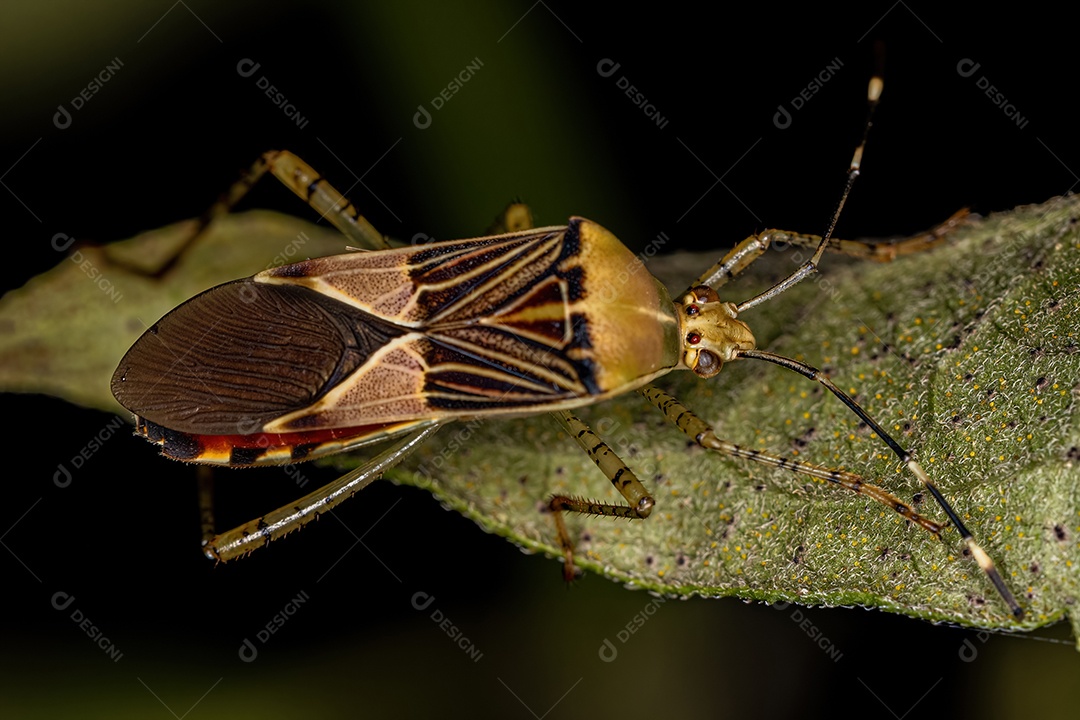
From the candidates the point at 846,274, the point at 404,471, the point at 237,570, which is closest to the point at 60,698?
the point at 237,570

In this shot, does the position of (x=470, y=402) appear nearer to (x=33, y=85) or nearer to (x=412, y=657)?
(x=412, y=657)

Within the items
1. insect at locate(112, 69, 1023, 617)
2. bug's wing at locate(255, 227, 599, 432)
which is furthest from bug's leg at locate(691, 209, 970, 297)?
bug's wing at locate(255, 227, 599, 432)

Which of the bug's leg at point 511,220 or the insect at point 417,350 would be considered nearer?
the insect at point 417,350

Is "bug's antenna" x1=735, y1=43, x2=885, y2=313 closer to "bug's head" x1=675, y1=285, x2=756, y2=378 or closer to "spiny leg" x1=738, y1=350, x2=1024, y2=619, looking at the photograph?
"bug's head" x1=675, y1=285, x2=756, y2=378

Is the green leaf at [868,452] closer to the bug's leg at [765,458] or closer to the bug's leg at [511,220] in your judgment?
the bug's leg at [765,458]

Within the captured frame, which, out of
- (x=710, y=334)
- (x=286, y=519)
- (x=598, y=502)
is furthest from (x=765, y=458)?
(x=286, y=519)

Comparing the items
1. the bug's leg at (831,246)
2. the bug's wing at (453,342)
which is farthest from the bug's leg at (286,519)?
the bug's leg at (831,246)

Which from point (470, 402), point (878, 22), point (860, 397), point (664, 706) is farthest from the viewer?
point (878, 22)
